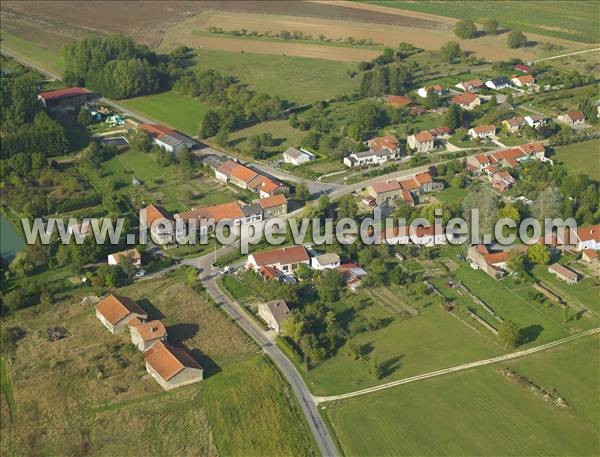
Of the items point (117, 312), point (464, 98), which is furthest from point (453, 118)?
point (117, 312)

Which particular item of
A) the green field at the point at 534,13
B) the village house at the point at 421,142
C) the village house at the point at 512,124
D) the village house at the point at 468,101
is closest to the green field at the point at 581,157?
the village house at the point at 512,124

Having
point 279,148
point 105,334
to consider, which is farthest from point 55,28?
point 105,334

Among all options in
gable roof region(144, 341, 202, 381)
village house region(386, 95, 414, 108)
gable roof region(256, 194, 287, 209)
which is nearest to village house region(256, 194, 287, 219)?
gable roof region(256, 194, 287, 209)

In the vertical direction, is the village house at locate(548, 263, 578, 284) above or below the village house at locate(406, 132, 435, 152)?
below

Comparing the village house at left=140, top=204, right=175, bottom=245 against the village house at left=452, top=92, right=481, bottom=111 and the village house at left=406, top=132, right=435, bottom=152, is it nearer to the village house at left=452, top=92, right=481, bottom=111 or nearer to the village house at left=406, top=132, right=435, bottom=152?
the village house at left=406, top=132, right=435, bottom=152

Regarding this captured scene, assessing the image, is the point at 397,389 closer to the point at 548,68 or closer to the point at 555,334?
the point at 555,334

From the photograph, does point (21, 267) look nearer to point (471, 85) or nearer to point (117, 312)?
point (117, 312)

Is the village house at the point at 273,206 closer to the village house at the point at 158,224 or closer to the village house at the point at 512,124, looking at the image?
the village house at the point at 158,224
